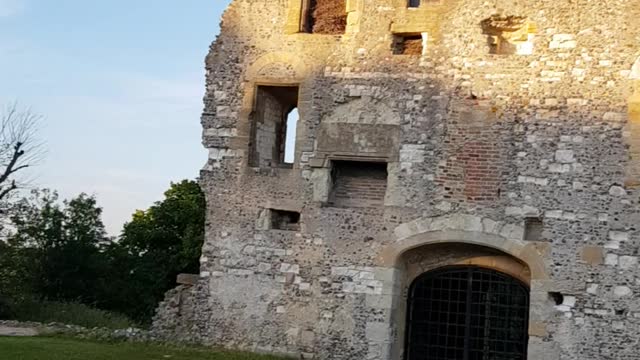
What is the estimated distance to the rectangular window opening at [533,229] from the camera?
1279 centimetres

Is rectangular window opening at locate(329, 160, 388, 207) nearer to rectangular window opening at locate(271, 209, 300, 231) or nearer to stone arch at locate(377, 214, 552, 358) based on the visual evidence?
rectangular window opening at locate(271, 209, 300, 231)

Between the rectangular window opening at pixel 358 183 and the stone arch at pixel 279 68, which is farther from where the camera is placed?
the stone arch at pixel 279 68

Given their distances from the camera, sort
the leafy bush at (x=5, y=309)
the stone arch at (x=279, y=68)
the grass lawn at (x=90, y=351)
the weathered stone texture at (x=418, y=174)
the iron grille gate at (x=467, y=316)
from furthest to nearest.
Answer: the leafy bush at (x=5, y=309), the stone arch at (x=279, y=68), the iron grille gate at (x=467, y=316), the weathered stone texture at (x=418, y=174), the grass lawn at (x=90, y=351)

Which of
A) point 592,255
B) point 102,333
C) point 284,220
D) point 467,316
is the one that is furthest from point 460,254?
point 102,333

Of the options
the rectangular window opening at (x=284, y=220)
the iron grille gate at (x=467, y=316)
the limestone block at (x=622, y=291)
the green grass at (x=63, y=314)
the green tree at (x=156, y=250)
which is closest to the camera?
the limestone block at (x=622, y=291)

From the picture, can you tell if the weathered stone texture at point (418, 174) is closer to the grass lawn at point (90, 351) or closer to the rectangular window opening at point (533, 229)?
the rectangular window opening at point (533, 229)

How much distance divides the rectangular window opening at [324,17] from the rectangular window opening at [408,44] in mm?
1112

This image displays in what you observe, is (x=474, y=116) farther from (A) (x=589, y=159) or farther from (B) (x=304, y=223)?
(B) (x=304, y=223)

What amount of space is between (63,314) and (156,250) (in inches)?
386

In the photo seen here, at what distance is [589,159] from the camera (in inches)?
496

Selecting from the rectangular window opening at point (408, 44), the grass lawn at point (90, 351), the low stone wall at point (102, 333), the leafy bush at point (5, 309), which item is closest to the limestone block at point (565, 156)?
the rectangular window opening at point (408, 44)

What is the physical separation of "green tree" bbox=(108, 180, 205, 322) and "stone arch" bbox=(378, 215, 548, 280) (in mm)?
13342

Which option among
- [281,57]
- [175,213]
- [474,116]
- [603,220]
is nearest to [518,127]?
[474,116]

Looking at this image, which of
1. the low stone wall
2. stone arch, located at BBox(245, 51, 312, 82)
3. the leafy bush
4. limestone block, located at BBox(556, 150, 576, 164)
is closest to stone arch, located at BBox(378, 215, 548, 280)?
limestone block, located at BBox(556, 150, 576, 164)
